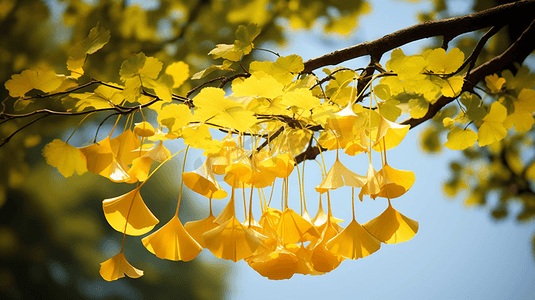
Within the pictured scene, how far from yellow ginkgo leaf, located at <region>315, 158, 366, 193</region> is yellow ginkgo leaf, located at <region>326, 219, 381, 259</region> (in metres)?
0.02

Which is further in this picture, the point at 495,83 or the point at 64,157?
the point at 495,83

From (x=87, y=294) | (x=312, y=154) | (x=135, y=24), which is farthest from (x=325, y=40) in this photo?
(x=87, y=294)

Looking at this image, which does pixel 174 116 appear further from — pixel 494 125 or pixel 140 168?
pixel 494 125

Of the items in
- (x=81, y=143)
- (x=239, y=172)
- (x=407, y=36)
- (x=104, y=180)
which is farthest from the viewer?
(x=104, y=180)

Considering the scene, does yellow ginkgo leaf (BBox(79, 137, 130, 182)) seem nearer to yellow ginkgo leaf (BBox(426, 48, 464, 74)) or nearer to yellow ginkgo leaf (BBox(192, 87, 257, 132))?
yellow ginkgo leaf (BBox(192, 87, 257, 132))

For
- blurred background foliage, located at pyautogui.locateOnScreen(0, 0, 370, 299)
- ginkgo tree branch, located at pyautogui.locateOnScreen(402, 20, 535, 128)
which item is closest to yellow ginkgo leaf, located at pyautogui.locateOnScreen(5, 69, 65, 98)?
ginkgo tree branch, located at pyautogui.locateOnScreen(402, 20, 535, 128)

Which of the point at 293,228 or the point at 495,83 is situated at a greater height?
the point at 495,83

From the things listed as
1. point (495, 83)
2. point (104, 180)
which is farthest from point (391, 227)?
point (104, 180)

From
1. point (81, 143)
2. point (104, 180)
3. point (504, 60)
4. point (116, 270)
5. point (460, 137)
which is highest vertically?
point (104, 180)

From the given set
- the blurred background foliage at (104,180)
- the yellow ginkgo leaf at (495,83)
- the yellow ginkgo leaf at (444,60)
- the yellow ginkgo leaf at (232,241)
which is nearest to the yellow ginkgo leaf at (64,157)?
Answer: the yellow ginkgo leaf at (232,241)

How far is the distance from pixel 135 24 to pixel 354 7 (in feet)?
2.73

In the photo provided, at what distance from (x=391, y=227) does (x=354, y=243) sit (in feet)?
0.07

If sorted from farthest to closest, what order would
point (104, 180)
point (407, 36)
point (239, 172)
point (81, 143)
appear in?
point (104, 180) → point (81, 143) → point (407, 36) → point (239, 172)

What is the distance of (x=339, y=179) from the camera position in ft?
0.61
